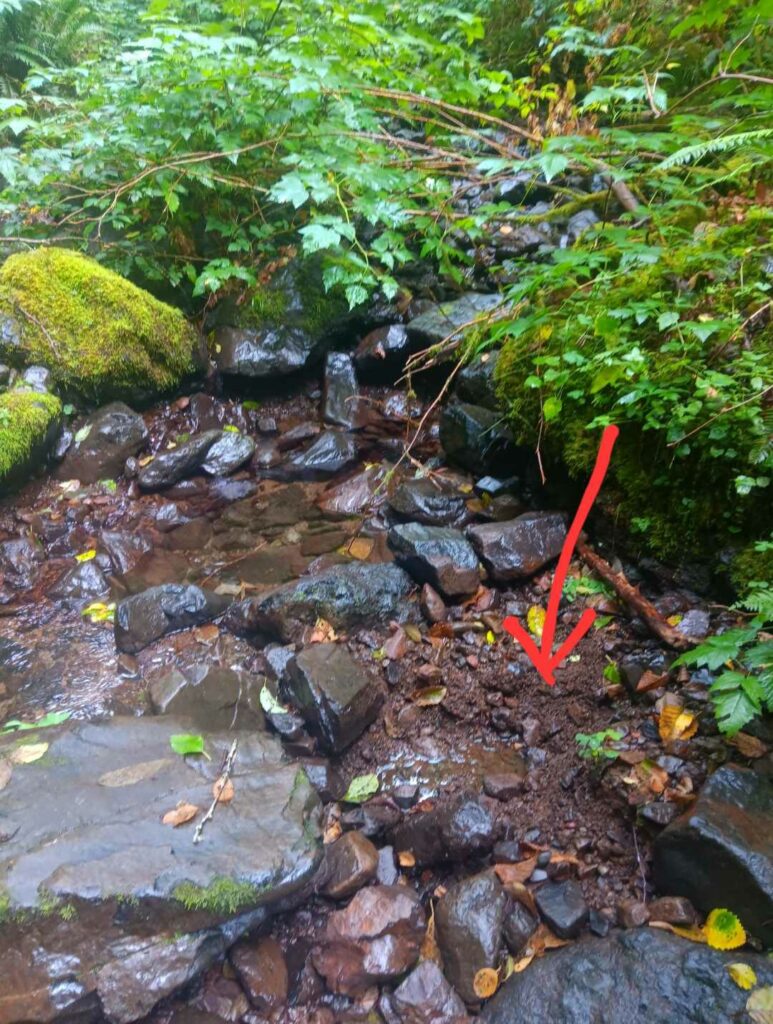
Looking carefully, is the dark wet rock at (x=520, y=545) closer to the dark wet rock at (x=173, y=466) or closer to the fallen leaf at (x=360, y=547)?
the fallen leaf at (x=360, y=547)

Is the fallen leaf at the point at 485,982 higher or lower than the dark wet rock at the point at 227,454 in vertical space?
lower

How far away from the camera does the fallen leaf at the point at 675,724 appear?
96.6 inches

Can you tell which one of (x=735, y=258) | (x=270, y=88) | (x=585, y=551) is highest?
(x=270, y=88)

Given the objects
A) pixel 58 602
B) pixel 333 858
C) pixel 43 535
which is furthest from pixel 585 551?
pixel 43 535

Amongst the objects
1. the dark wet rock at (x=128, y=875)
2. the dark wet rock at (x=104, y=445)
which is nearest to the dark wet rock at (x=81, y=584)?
the dark wet rock at (x=104, y=445)

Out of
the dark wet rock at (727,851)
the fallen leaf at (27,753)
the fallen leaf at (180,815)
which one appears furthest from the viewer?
the fallen leaf at (27,753)

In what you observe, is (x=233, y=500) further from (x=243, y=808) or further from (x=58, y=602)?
(x=243, y=808)

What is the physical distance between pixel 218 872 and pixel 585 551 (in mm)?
2333

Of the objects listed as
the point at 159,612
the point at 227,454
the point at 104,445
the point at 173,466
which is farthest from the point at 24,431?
the point at 159,612

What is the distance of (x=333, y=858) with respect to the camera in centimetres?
246

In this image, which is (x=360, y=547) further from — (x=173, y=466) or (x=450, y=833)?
(x=450, y=833)

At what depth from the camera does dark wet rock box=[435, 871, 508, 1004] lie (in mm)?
2113

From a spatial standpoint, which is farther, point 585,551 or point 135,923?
point 585,551

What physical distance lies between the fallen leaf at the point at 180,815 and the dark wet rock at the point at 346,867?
54 centimetres
